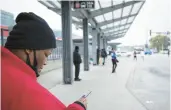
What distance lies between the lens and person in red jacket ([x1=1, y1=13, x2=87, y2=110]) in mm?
1190

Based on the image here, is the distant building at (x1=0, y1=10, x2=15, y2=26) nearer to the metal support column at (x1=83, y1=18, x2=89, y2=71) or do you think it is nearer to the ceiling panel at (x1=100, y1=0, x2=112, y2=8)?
the ceiling panel at (x1=100, y1=0, x2=112, y2=8)

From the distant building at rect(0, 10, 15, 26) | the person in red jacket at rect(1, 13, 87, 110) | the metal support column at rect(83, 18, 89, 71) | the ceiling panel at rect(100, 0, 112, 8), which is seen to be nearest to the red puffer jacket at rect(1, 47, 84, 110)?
the person in red jacket at rect(1, 13, 87, 110)

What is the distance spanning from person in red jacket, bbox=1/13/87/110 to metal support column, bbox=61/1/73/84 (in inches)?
489

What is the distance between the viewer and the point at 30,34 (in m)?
1.42

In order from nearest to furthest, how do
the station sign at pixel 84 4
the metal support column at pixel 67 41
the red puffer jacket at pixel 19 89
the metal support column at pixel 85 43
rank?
the red puffer jacket at pixel 19 89
the metal support column at pixel 67 41
the station sign at pixel 84 4
the metal support column at pixel 85 43

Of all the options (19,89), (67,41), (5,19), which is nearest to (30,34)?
(19,89)

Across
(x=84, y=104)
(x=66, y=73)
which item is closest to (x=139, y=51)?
(x=66, y=73)

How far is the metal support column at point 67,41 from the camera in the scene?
14.0m

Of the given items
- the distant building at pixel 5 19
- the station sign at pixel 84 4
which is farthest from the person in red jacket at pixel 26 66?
the station sign at pixel 84 4

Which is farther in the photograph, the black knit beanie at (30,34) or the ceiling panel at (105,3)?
the ceiling panel at (105,3)

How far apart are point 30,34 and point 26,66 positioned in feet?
0.51

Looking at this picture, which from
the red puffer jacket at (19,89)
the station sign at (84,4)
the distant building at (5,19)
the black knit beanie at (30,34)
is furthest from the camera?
the station sign at (84,4)

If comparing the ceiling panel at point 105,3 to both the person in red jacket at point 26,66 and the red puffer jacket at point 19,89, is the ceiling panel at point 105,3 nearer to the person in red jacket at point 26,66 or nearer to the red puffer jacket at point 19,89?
the person in red jacket at point 26,66

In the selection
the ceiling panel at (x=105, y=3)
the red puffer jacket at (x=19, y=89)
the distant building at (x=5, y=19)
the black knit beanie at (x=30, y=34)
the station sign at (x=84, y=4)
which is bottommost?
the red puffer jacket at (x=19, y=89)
